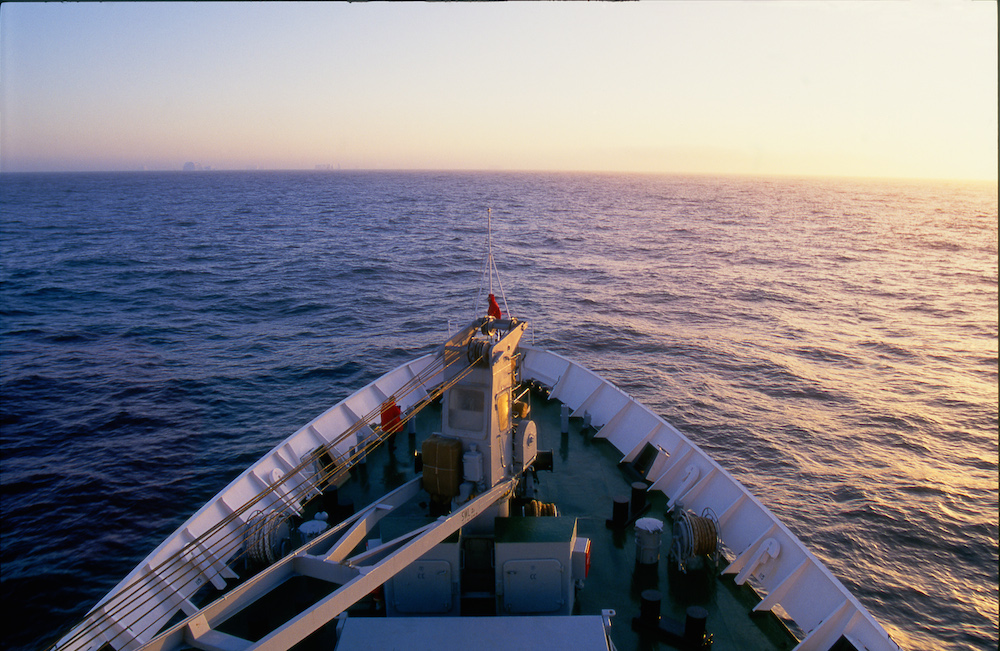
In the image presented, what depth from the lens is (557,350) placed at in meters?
35.8

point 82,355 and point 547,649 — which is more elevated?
point 547,649

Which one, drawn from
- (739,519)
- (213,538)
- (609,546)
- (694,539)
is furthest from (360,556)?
(739,519)

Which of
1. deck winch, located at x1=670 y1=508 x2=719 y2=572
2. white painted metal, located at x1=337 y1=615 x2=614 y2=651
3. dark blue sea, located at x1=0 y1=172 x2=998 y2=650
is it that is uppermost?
white painted metal, located at x1=337 y1=615 x2=614 y2=651

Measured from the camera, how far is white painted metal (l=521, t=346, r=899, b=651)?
999 centimetres

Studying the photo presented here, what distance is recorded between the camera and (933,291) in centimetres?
5431

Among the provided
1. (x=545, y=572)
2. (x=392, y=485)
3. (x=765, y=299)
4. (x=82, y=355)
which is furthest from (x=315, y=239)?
(x=545, y=572)

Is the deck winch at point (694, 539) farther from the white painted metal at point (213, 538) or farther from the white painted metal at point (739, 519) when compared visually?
the white painted metal at point (213, 538)

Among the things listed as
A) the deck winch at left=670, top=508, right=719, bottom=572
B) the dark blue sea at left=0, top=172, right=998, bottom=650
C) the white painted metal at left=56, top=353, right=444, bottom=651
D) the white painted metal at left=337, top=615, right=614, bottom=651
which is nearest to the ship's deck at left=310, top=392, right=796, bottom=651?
the deck winch at left=670, top=508, right=719, bottom=572

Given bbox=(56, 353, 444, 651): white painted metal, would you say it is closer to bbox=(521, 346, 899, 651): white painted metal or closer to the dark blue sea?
bbox=(521, 346, 899, 651): white painted metal

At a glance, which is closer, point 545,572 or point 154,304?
point 545,572

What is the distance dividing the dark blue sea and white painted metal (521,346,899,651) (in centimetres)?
739

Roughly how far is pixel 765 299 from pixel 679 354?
17246mm

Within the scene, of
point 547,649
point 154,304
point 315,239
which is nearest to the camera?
point 547,649

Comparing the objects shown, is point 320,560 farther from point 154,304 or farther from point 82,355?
point 154,304
